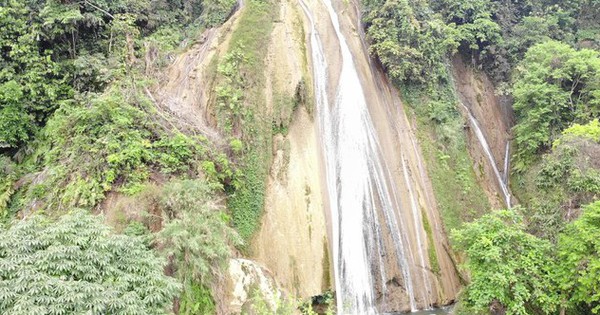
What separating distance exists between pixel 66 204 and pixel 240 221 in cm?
509

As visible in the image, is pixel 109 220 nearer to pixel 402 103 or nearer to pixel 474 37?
pixel 402 103

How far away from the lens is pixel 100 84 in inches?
586

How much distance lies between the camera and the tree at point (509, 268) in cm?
1058

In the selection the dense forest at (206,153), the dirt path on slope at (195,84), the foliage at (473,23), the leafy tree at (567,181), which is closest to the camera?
the dense forest at (206,153)

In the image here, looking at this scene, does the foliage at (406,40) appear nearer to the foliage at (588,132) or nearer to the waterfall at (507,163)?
the waterfall at (507,163)

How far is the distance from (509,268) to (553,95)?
32.5ft

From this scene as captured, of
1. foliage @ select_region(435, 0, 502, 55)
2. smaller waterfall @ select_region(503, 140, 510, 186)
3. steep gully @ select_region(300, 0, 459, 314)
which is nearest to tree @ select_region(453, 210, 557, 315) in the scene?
steep gully @ select_region(300, 0, 459, 314)

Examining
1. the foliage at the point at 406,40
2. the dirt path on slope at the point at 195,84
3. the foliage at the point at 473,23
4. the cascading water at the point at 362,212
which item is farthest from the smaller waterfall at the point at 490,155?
the dirt path on slope at the point at 195,84

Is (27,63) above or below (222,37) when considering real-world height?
below

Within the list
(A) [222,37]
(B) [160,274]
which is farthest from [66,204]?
(A) [222,37]

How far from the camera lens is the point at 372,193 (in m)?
15.0

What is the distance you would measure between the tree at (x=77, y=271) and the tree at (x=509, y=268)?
26.3 ft

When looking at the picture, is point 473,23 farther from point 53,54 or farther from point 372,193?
point 53,54

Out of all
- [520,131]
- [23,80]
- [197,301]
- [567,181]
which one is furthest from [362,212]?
[23,80]
